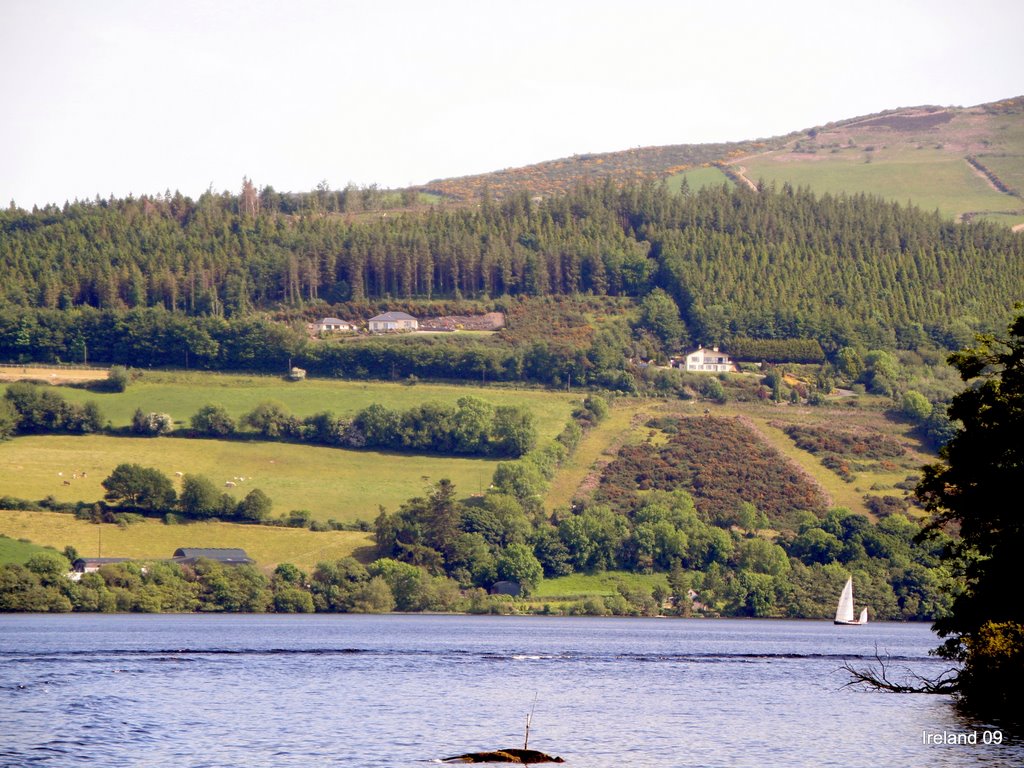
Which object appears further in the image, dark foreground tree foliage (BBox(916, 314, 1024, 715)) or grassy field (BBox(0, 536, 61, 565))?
grassy field (BBox(0, 536, 61, 565))

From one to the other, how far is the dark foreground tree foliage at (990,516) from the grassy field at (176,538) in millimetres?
107357

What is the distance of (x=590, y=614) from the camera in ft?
558

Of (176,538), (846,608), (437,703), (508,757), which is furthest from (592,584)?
(508,757)

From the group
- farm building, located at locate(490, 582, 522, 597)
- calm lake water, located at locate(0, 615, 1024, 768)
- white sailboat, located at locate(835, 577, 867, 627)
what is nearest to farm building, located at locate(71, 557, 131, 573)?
calm lake water, located at locate(0, 615, 1024, 768)

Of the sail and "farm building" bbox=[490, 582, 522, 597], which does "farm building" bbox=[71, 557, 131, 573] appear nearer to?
"farm building" bbox=[490, 582, 522, 597]

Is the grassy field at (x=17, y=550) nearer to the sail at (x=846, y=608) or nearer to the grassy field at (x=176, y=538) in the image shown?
the grassy field at (x=176, y=538)

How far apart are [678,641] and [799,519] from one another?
60944 mm

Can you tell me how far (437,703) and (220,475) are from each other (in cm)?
11907

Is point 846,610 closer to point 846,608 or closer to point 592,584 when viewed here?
point 846,608

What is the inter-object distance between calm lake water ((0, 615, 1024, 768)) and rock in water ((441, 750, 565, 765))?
1.32m

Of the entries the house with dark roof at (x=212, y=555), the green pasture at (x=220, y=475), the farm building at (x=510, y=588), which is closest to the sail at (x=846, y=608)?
the farm building at (x=510, y=588)

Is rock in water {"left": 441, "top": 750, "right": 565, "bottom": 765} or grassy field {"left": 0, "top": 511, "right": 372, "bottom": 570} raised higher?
rock in water {"left": 441, "top": 750, "right": 565, "bottom": 765}

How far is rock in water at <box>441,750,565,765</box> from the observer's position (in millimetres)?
54375

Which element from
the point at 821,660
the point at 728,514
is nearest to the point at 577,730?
the point at 821,660
